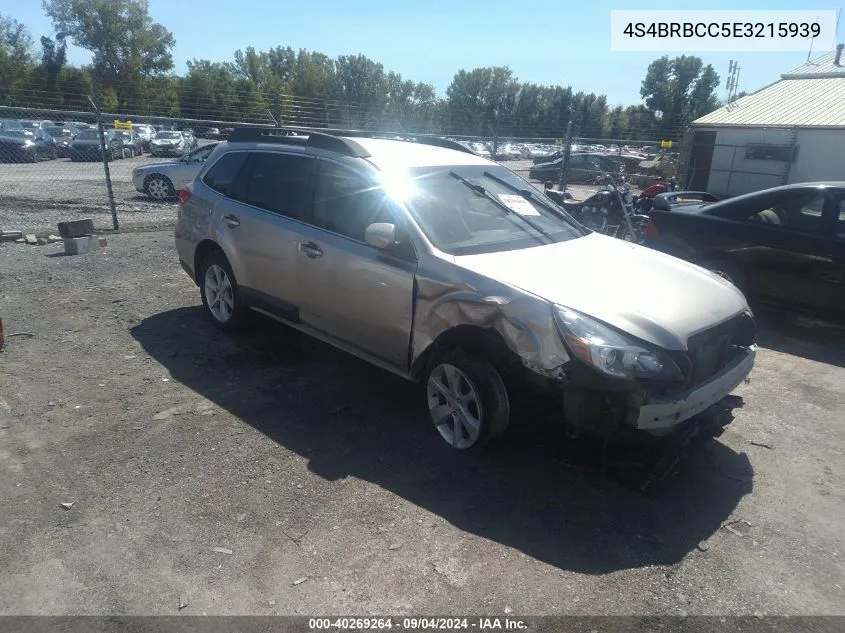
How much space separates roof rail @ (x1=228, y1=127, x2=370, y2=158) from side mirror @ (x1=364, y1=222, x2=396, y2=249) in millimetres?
788

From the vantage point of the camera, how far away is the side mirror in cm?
392

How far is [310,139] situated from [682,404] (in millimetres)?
3372

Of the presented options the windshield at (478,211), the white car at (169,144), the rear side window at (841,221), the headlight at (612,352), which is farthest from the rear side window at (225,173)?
the white car at (169,144)

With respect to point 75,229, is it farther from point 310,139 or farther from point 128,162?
point 128,162

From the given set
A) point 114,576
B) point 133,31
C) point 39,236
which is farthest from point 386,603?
point 133,31

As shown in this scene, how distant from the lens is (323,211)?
4648 mm

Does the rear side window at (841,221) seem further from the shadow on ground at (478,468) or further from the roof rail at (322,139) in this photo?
the roof rail at (322,139)

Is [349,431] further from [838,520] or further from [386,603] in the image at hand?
[838,520]

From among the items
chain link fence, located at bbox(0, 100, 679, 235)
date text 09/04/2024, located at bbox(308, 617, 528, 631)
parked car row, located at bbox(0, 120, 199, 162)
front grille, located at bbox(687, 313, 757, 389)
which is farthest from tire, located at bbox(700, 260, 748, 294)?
parked car row, located at bbox(0, 120, 199, 162)

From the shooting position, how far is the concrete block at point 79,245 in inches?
347

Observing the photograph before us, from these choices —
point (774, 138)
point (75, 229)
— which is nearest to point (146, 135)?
point (75, 229)

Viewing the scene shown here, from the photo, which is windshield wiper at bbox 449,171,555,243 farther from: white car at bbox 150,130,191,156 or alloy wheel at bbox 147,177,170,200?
white car at bbox 150,130,191,156

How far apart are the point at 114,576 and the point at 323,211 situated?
9.08 ft

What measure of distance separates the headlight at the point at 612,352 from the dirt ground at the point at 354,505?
598mm
